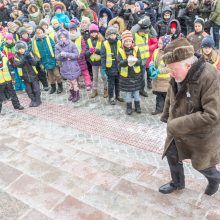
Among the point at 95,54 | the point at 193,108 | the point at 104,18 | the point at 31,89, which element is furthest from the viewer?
the point at 104,18

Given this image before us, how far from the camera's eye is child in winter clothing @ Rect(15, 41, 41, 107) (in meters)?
7.11

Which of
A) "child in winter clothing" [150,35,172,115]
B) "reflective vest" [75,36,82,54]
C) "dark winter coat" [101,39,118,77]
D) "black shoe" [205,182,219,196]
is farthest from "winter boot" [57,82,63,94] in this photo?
"black shoe" [205,182,219,196]

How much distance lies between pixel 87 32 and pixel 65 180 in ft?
14.8

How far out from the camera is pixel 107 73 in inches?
273

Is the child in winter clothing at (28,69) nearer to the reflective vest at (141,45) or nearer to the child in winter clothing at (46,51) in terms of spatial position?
the child in winter clothing at (46,51)

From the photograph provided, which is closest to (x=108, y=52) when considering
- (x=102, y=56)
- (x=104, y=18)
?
(x=102, y=56)

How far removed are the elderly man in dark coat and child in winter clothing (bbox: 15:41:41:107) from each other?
454cm

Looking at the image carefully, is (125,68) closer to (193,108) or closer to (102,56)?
(102,56)

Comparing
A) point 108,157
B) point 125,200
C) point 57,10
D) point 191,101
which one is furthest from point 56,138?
point 57,10

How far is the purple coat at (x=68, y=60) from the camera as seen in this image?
718 cm

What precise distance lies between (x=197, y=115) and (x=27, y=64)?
5.25 m

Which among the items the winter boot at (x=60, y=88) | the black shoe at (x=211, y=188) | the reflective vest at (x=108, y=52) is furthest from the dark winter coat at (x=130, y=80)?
the black shoe at (x=211, y=188)

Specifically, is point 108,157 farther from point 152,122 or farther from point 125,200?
point 152,122

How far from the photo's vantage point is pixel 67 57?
281 inches
